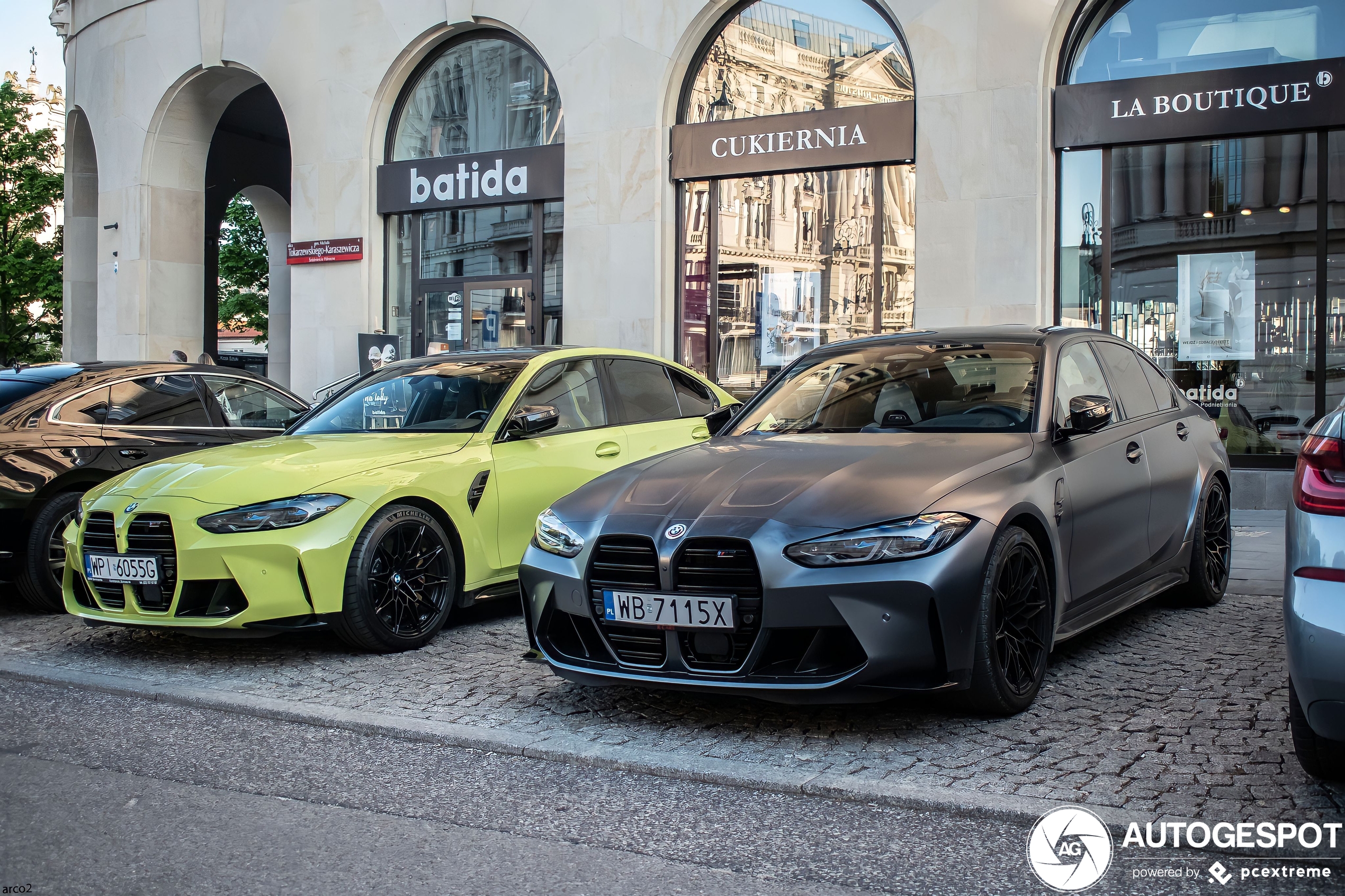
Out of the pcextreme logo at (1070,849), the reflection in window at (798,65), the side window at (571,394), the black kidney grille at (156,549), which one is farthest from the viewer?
the reflection in window at (798,65)

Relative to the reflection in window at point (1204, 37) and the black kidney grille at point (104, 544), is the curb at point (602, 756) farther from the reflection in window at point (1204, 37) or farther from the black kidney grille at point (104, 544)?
the reflection in window at point (1204, 37)

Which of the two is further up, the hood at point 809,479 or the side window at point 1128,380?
the side window at point 1128,380

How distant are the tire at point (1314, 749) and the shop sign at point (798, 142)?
35.5 feet

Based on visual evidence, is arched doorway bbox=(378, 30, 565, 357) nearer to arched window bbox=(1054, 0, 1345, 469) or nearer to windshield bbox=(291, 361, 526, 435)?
arched window bbox=(1054, 0, 1345, 469)

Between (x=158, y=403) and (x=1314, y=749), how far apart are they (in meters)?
7.42

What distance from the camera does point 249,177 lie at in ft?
89.2

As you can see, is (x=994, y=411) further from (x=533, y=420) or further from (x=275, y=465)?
(x=275, y=465)

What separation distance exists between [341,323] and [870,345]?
525 inches

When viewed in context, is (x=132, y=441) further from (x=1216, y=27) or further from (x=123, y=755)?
(x=1216, y=27)

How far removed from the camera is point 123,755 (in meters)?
4.50

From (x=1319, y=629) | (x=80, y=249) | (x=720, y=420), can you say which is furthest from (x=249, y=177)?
(x=1319, y=629)

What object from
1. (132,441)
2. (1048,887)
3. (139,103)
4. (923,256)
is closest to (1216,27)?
(923,256)

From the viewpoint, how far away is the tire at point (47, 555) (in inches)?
295

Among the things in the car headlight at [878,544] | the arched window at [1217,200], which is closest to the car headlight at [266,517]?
the car headlight at [878,544]
